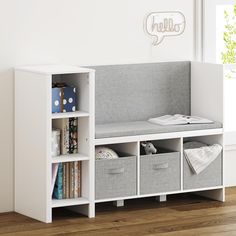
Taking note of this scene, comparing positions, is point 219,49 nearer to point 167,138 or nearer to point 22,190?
point 167,138

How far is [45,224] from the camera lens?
157 inches

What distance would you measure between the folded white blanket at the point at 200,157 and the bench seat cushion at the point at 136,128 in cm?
12

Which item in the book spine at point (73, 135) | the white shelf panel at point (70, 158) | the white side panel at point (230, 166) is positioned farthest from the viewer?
the white side panel at point (230, 166)

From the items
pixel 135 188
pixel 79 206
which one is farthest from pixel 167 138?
pixel 79 206

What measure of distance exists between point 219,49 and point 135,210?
1221 mm

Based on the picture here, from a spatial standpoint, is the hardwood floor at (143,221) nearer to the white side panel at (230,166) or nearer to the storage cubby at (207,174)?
the storage cubby at (207,174)

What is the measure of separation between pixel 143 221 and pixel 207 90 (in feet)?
3.09

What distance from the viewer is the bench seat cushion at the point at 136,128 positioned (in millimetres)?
4191

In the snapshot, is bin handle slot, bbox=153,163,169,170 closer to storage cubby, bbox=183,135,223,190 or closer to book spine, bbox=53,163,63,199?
storage cubby, bbox=183,135,223,190

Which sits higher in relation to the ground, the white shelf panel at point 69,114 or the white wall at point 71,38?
the white wall at point 71,38

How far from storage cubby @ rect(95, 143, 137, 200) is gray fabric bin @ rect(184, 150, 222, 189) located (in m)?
0.34

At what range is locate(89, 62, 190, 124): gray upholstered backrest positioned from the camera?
4469 millimetres

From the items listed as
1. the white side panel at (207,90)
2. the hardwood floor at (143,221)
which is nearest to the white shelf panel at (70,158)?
the hardwood floor at (143,221)

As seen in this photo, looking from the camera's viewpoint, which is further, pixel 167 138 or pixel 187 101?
pixel 187 101
